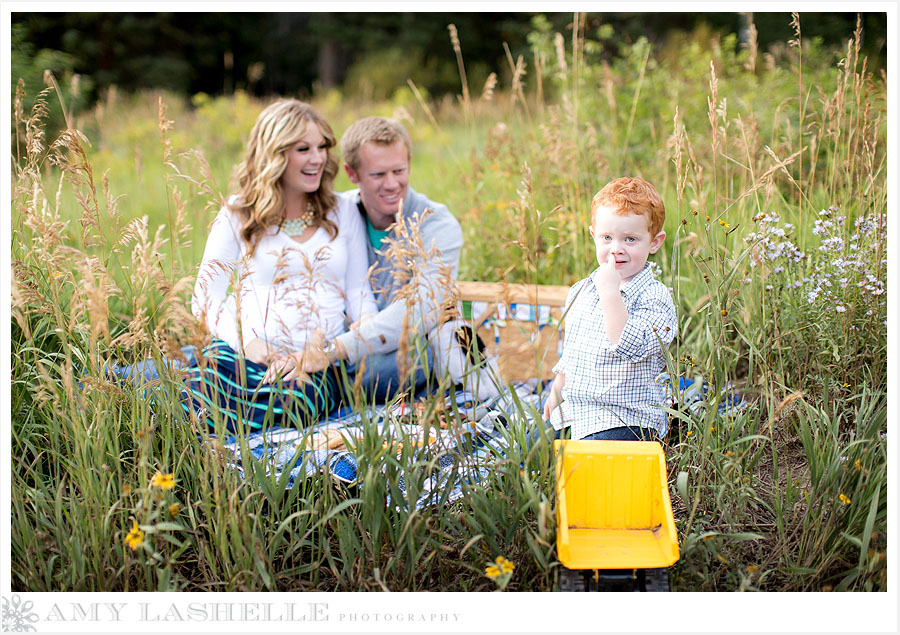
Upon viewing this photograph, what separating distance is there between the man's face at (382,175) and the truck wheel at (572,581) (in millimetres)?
1562

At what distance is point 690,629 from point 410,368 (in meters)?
0.89

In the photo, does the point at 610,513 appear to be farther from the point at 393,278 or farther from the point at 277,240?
the point at 277,240

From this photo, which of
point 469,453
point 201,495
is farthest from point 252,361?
point 469,453

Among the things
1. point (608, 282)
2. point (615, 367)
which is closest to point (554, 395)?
point (615, 367)

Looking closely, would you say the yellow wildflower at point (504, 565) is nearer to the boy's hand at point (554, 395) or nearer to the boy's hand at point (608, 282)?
the boy's hand at point (554, 395)

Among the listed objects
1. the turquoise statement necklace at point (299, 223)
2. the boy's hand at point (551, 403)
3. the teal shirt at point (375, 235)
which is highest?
the turquoise statement necklace at point (299, 223)

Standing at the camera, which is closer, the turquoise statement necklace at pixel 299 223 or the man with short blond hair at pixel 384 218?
the man with short blond hair at pixel 384 218

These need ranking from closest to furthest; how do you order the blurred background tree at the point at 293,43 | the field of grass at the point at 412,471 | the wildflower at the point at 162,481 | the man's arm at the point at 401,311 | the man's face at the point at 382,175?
the wildflower at the point at 162,481
the field of grass at the point at 412,471
the man's arm at the point at 401,311
the man's face at the point at 382,175
the blurred background tree at the point at 293,43

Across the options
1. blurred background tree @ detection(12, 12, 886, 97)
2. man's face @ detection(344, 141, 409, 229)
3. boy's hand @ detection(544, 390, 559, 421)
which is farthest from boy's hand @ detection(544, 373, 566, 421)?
blurred background tree @ detection(12, 12, 886, 97)

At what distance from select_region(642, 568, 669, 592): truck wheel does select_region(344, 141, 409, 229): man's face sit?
5.35 ft

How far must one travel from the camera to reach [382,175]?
2.97 m

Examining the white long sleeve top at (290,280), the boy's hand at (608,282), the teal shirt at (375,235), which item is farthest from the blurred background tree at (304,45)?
the boy's hand at (608,282)

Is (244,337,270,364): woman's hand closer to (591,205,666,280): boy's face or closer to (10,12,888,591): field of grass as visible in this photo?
(10,12,888,591): field of grass

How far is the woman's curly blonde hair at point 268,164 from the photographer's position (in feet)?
9.19
